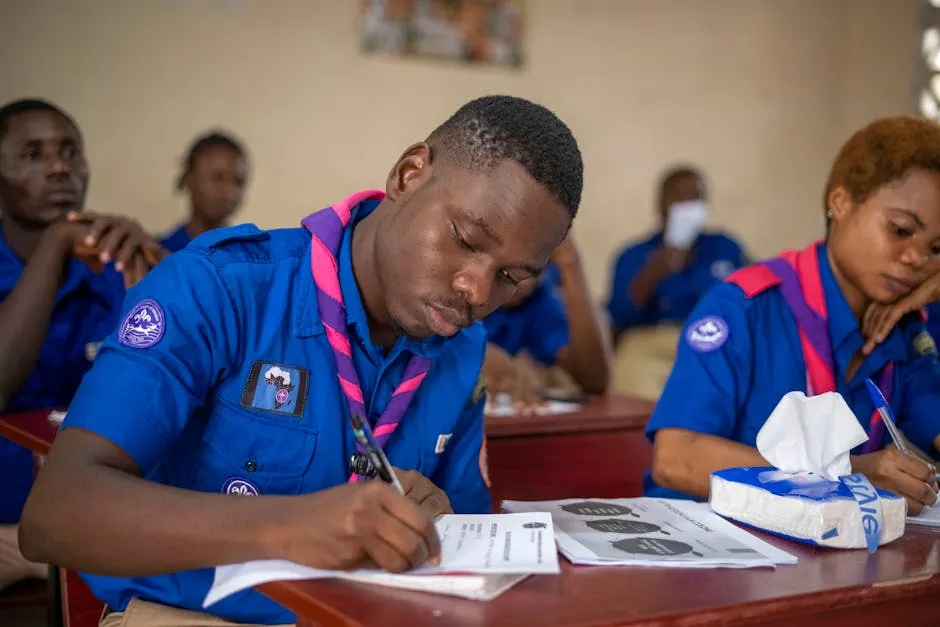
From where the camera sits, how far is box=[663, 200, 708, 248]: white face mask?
16.7 feet

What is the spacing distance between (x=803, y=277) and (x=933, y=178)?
30 centimetres

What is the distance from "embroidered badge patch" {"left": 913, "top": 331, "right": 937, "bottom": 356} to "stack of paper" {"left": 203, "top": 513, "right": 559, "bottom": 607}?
1.17 metres

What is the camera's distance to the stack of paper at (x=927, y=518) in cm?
138

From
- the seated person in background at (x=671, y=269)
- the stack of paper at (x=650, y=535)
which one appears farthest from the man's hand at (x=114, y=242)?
the seated person in background at (x=671, y=269)

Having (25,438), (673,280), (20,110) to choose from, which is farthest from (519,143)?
(673,280)

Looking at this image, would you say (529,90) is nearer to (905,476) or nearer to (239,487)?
(905,476)

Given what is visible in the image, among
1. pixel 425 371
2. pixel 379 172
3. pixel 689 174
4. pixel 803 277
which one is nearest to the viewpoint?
pixel 425 371

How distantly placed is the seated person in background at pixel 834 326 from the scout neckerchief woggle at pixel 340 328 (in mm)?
539

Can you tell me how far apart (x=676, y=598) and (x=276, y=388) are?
61 centimetres

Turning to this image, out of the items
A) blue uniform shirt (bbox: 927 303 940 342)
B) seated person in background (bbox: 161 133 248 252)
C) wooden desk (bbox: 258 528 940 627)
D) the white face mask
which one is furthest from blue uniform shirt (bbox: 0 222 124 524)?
the white face mask

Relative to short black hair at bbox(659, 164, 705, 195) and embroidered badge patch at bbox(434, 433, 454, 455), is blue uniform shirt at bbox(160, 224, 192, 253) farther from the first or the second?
short black hair at bbox(659, 164, 705, 195)

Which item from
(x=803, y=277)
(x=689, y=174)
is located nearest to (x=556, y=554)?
(x=803, y=277)

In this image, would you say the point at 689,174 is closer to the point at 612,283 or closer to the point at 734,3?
the point at 612,283

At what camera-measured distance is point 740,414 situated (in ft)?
5.88
